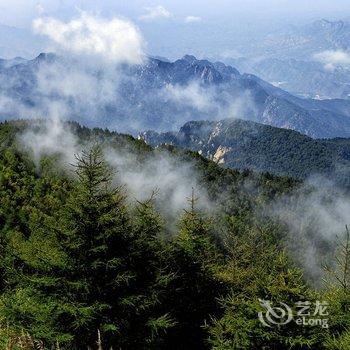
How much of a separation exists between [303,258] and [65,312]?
14303 centimetres

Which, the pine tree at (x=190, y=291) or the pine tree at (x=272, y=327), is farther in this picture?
the pine tree at (x=190, y=291)

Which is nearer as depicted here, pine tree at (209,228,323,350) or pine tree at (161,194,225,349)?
pine tree at (209,228,323,350)

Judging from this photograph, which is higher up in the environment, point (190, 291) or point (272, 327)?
point (272, 327)

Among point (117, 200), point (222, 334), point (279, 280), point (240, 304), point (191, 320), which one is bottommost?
point (191, 320)

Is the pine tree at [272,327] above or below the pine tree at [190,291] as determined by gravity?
Answer: above

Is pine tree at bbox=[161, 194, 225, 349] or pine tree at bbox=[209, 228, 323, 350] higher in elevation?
pine tree at bbox=[209, 228, 323, 350]

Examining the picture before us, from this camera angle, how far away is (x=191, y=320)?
2884cm

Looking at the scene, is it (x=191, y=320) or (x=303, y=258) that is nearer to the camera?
(x=191, y=320)

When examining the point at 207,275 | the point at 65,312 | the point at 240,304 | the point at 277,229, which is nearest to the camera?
the point at 65,312

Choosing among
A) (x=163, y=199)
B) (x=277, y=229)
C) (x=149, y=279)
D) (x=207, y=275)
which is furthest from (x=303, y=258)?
(x=149, y=279)

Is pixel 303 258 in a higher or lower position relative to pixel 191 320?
lower

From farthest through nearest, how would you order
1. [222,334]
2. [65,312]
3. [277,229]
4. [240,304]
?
[277,229] → [222,334] → [240,304] → [65,312]

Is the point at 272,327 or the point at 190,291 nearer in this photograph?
the point at 272,327

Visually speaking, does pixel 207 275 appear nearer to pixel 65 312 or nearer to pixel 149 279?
pixel 149 279
